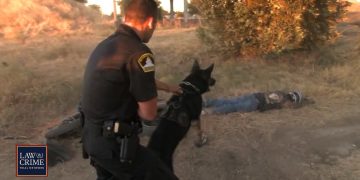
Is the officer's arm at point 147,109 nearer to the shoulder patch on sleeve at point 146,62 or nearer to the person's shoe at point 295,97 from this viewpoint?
the shoulder patch on sleeve at point 146,62

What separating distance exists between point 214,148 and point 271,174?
99 centimetres

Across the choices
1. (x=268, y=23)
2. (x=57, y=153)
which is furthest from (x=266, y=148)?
(x=268, y=23)

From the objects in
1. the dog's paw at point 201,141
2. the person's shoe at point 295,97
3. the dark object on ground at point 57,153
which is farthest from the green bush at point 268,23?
the dark object on ground at point 57,153

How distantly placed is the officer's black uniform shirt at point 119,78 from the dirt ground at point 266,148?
2.38 meters

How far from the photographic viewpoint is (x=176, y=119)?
184 inches

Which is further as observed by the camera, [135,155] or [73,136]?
[73,136]

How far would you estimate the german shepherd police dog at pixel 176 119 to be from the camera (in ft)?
14.3

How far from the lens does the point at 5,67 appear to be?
9.97 meters

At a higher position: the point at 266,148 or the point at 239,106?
the point at 239,106

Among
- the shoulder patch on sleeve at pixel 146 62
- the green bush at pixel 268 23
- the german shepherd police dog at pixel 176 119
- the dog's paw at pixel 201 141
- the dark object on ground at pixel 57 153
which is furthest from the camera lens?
the green bush at pixel 268 23

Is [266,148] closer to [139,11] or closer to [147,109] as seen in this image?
[147,109]

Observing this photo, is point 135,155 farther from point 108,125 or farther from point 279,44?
point 279,44

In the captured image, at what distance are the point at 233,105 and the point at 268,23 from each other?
131 inches

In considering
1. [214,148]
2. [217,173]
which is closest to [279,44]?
[214,148]
